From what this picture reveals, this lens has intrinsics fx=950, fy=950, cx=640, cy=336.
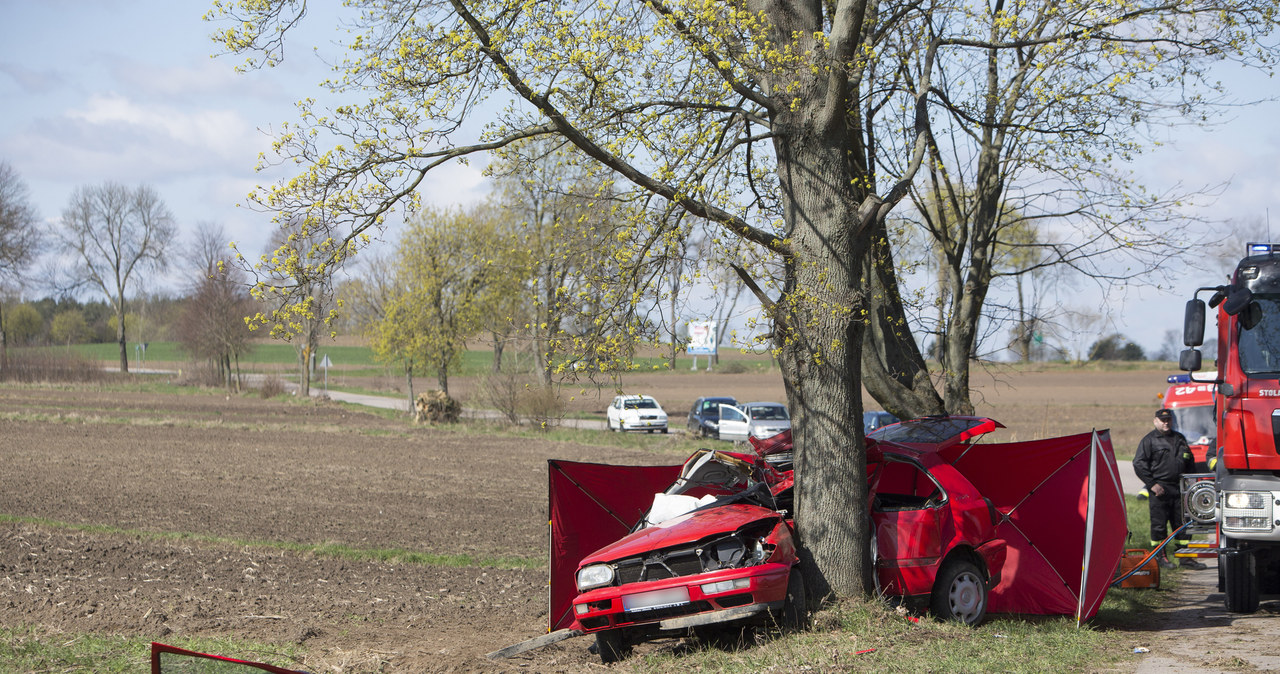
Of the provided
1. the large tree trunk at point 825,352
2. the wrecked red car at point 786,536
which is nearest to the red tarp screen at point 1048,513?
the wrecked red car at point 786,536

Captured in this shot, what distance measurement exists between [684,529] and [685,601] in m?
0.71

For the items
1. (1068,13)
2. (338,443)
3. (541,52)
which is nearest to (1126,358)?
(338,443)

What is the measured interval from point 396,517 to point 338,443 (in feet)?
41.0

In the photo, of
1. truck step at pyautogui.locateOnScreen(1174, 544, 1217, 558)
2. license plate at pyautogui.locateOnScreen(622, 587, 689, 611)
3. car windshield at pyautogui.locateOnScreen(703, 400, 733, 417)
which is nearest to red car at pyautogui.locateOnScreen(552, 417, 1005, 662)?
license plate at pyautogui.locateOnScreen(622, 587, 689, 611)

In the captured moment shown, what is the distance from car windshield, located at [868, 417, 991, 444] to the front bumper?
8.74 feet

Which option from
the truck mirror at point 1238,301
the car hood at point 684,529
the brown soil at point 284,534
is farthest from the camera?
the truck mirror at point 1238,301

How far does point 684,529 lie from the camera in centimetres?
739

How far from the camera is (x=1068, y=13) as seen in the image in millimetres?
10305

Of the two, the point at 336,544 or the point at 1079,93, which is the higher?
the point at 1079,93

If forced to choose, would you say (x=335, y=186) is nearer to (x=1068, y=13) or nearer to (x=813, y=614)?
(x=813, y=614)

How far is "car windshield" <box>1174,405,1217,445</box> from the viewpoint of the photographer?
17.8 metres

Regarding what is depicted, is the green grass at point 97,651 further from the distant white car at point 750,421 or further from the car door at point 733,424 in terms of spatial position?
the car door at point 733,424

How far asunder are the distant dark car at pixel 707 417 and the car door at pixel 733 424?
28 cm

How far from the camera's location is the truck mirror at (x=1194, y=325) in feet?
29.2
